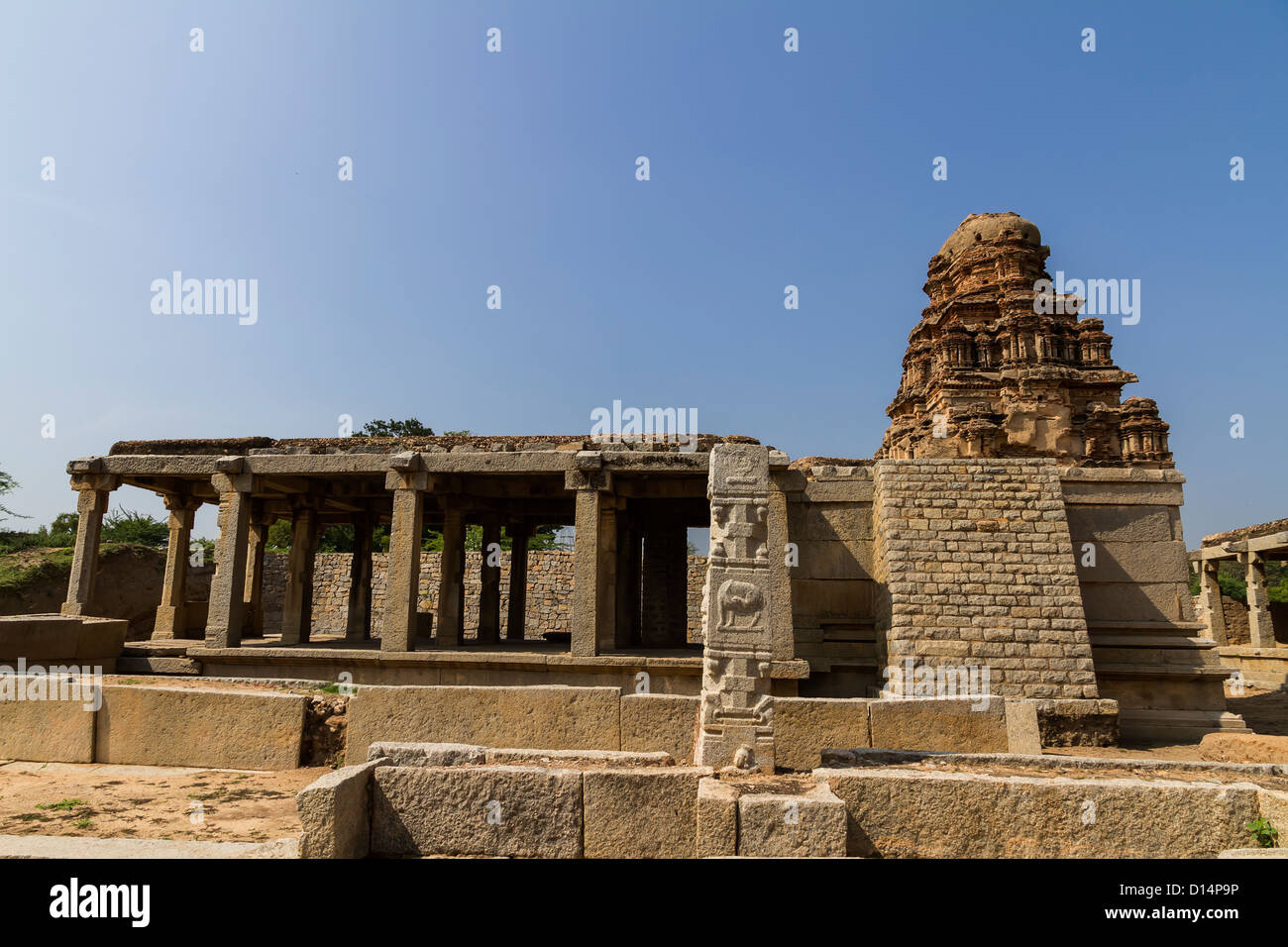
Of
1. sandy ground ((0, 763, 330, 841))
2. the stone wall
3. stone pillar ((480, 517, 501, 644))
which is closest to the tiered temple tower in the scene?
the stone wall

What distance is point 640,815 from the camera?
470 centimetres

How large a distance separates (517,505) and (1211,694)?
13.7 m

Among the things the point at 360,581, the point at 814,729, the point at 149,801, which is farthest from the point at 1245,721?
the point at 360,581

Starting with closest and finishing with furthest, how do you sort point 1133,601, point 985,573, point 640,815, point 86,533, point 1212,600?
point 640,815
point 985,573
point 1133,601
point 86,533
point 1212,600

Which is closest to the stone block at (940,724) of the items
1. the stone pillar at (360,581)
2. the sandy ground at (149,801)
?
the sandy ground at (149,801)

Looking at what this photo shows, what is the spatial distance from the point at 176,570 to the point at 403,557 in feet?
22.1

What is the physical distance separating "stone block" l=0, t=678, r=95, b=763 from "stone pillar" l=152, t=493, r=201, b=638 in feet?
29.0

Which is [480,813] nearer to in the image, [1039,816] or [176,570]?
[1039,816]

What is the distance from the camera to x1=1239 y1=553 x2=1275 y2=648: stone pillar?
783 inches

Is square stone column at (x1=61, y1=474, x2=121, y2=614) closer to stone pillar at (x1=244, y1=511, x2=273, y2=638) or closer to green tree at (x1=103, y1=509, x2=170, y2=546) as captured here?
stone pillar at (x1=244, y1=511, x2=273, y2=638)

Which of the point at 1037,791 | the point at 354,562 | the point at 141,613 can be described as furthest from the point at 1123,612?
the point at 141,613

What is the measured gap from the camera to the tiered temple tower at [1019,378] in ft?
61.7

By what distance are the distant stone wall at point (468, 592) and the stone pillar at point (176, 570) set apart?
24.5ft
